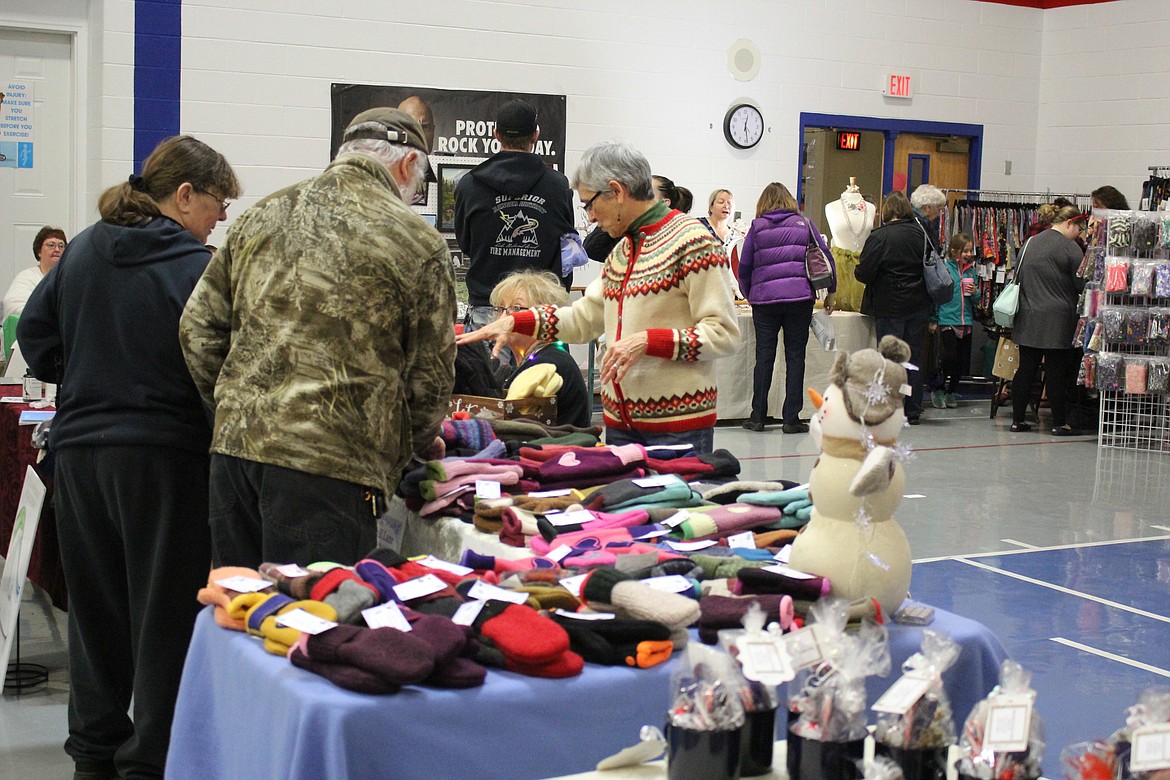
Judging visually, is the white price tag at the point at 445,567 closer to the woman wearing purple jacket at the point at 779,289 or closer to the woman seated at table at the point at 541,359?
the woman seated at table at the point at 541,359

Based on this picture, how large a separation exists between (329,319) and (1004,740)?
1.43 m

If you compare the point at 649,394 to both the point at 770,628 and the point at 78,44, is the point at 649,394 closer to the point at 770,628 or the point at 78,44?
the point at 770,628

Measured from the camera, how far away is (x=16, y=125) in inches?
314

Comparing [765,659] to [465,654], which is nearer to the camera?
[765,659]

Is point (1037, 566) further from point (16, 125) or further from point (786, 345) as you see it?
point (16, 125)

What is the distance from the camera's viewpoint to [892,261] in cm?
895

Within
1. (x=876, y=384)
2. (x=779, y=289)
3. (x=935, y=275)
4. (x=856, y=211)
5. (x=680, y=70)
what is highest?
(x=680, y=70)

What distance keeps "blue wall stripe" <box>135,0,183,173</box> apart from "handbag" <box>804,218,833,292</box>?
161 inches

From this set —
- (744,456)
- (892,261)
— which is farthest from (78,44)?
(892,261)

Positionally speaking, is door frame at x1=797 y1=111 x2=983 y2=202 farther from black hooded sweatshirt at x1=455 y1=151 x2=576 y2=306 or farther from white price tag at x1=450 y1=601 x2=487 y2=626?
white price tag at x1=450 y1=601 x2=487 y2=626

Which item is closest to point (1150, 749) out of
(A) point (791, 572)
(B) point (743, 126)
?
(A) point (791, 572)

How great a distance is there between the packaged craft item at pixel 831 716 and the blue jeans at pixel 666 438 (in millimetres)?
1757

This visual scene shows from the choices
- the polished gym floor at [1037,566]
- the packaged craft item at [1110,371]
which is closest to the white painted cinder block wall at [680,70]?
the polished gym floor at [1037,566]

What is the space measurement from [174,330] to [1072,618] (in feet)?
10.6
